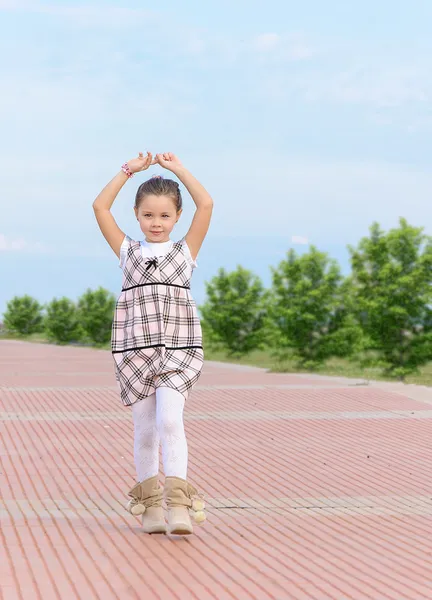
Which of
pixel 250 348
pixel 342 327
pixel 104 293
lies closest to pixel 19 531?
pixel 342 327

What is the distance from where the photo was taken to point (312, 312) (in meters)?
24.4

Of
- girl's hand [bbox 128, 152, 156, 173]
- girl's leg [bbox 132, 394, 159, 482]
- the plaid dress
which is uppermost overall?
girl's hand [bbox 128, 152, 156, 173]

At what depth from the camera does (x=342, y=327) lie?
80.0 feet

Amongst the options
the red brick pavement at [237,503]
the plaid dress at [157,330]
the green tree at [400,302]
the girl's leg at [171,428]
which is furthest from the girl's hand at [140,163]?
the green tree at [400,302]

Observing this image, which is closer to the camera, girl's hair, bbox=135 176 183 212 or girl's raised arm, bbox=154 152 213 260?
girl's hair, bbox=135 176 183 212

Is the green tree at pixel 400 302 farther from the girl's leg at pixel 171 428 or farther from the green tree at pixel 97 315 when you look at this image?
the green tree at pixel 97 315

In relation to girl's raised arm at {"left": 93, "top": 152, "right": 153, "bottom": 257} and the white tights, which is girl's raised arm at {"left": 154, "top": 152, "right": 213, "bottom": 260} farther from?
the white tights

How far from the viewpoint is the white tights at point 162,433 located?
5.74 metres

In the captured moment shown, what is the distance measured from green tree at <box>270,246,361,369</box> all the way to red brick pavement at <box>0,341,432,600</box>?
855 cm

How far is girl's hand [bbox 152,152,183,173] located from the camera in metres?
6.09

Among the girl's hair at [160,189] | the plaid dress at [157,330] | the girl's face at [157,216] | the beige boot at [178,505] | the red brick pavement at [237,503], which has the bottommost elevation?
the red brick pavement at [237,503]

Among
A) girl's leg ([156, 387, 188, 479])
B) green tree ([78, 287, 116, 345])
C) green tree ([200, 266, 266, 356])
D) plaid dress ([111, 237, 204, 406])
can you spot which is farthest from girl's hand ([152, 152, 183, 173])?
green tree ([78, 287, 116, 345])

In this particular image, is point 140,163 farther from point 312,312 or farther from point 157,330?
point 312,312

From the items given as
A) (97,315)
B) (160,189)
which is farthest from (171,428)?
(97,315)
